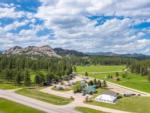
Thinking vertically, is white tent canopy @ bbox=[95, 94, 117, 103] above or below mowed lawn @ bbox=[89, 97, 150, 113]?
above

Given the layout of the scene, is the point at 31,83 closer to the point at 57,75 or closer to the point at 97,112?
the point at 57,75

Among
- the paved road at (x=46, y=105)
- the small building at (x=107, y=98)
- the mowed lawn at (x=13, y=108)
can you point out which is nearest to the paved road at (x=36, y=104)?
the paved road at (x=46, y=105)

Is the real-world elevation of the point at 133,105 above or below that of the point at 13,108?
below

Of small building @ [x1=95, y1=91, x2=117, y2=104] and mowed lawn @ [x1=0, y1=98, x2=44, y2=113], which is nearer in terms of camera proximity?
mowed lawn @ [x1=0, y1=98, x2=44, y2=113]

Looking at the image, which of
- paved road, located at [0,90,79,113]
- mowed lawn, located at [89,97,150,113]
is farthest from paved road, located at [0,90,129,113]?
mowed lawn, located at [89,97,150,113]

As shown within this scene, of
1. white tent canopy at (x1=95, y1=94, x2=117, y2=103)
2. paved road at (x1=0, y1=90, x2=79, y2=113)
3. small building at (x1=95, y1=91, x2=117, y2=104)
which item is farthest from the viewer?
white tent canopy at (x1=95, y1=94, x2=117, y2=103)

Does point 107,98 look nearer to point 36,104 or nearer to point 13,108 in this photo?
point 36,104

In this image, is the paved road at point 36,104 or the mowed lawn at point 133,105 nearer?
the paved road at point 36,104

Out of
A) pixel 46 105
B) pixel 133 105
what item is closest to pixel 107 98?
pixel 133 105

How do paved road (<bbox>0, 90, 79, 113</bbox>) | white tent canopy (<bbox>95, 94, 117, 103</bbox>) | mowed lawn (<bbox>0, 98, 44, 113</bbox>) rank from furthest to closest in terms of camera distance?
white tent canopy (<bbox>95, 94, 117, 103</bbox>), paved road (<bbox>0, 90, 79, 113</bbox>), mowed lawn (<bbox>0, 98, 44, 113</bbox>)

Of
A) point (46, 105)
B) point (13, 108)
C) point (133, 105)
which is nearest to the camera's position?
point (13, 108)

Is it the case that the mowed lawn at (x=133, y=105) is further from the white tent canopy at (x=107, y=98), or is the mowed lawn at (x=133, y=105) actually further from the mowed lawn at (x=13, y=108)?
the mowed lawn at (x=13, y=108)

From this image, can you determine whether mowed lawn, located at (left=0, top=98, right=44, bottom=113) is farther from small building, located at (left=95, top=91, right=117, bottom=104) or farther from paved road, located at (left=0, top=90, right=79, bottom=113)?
small building, located at (left=95, top=91, right=117, bottom=104)
